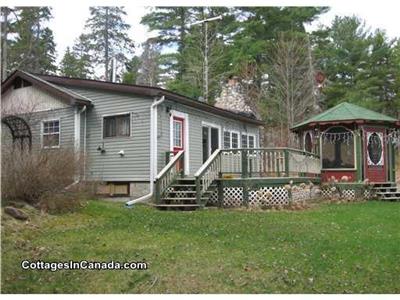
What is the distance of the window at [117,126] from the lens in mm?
12109

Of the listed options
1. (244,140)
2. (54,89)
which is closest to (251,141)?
(244,140)

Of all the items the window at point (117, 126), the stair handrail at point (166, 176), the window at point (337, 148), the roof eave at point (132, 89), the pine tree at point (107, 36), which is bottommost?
the stair handrail at point (166, 176)

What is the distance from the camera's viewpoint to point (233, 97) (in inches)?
981

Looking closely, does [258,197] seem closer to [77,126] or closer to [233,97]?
[77,126]

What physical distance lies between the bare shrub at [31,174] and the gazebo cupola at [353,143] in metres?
9.78

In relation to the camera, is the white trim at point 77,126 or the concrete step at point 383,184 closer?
the white trim at point 77,126

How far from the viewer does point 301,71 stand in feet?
79.7

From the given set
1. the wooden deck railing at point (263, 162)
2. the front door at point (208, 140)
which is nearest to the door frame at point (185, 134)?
the front door at point (208, 140)

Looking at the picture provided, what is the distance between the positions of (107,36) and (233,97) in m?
12.8

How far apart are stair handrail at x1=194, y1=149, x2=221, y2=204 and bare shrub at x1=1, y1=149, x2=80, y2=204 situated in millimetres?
3398

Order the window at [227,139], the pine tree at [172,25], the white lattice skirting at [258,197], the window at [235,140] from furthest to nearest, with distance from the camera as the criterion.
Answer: the pine tree at [172,25], the window at [235,140], the window at [227,139], the white lattice skirting at [258,197]

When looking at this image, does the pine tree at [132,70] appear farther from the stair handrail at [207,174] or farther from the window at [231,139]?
the stair handrail at [207,174]
